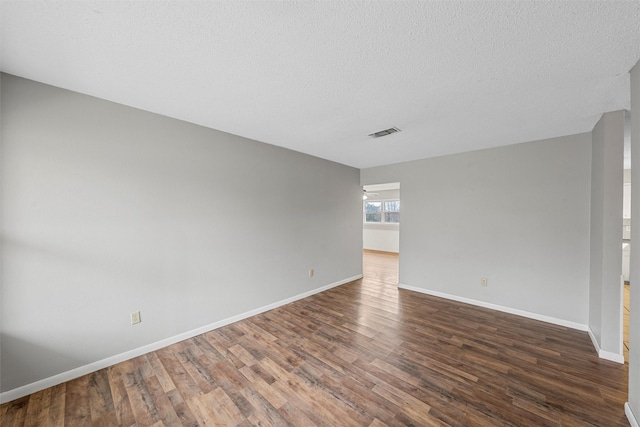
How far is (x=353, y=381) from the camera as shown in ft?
6.08

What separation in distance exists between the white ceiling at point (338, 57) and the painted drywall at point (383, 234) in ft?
17.6

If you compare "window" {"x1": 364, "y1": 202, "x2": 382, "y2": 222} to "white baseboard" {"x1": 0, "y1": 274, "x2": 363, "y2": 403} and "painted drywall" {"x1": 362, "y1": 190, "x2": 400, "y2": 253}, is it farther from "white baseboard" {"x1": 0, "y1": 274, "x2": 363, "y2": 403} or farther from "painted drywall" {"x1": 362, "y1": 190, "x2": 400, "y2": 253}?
"white baseboard" {"x1": 0, "y1": 274, "x2": 363, "y2": 403}

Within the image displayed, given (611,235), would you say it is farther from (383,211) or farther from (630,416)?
(383,211)

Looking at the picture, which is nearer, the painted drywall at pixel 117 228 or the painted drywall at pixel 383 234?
the painted drywall at pixel 117 228

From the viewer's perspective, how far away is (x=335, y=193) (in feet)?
14.0

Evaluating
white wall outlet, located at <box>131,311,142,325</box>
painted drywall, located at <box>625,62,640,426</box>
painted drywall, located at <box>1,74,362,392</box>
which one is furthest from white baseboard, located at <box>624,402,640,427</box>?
white wall outlet, located at <box>131,311,142,325</box>

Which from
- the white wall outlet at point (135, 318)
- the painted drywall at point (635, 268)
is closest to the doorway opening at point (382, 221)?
the painted drywall at point (635, 268)

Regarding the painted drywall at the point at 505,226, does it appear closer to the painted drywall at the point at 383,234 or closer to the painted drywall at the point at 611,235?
the painted drywall at the point at 611,235

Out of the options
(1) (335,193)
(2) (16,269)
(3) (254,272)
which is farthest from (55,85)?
(1) (335,193)

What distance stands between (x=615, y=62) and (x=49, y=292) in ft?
14.2

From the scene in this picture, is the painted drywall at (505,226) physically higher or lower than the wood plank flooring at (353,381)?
higher

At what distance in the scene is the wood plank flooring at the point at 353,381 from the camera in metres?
1.54

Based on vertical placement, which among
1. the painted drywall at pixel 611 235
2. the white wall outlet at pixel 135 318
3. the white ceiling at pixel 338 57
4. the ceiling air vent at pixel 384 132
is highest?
the white ceiling at pixel 338 57

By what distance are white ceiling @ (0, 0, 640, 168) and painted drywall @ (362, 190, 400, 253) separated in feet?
17.6
